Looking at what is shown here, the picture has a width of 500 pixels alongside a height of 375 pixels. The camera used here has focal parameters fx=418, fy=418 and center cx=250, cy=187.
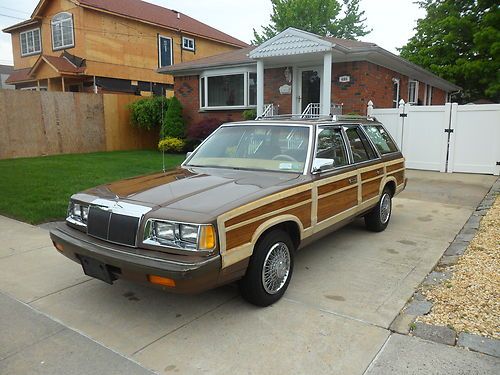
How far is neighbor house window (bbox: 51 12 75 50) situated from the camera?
71.6 ft

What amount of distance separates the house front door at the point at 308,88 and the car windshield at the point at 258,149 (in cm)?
1056

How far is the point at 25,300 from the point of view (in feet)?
12.8

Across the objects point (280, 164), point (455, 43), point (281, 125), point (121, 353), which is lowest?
point (121, 353)

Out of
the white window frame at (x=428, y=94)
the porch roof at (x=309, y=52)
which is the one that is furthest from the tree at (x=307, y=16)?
the porch roof at (x=309, y=52)

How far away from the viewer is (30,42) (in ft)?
83.1

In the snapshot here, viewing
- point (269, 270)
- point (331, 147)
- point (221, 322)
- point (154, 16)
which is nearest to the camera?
point (221, 322)

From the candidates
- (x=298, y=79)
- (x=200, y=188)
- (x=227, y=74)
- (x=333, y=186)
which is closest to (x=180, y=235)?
(x=200, y=188)

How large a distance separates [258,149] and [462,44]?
23743mm

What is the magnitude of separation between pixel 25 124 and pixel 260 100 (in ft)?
27.4

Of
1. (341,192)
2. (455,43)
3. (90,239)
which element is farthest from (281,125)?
(455,43)

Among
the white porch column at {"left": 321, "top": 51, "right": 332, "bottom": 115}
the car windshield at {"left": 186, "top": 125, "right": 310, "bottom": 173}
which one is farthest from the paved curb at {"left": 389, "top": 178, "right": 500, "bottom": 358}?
the white porch column at {"left": 321, "top": 51, "right": 332, "bottom": 115}

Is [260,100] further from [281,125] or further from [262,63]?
[281,125]

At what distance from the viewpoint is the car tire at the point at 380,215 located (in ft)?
19.6

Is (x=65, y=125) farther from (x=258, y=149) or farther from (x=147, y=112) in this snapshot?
(x=258, y=149)
